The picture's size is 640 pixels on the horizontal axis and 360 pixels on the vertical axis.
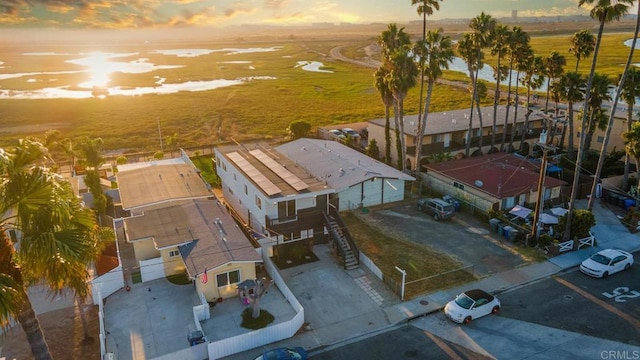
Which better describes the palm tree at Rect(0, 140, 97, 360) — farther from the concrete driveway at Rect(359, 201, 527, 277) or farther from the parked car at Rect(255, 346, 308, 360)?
the concrete driveway at Rect(359, 201, 527, 277)

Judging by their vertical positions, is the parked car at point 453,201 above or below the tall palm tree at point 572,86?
below

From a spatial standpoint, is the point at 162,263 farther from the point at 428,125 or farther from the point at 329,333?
the point at 428,125

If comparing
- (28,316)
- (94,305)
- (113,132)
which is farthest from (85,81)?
(28,316)

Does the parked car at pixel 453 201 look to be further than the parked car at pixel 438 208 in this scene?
Yes

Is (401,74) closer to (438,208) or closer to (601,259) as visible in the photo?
(438,208)

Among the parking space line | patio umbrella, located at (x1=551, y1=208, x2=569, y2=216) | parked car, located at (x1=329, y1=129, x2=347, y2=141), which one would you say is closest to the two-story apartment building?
parked car, located at (x1=329, y1=129, x2=347, y2=141)

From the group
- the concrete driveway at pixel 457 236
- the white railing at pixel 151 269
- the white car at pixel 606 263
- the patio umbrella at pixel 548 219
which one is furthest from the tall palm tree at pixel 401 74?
the white railing at pixel 151 269

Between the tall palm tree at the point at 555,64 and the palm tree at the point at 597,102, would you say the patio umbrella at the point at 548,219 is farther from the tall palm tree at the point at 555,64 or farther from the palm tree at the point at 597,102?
the tall palm tree at the point at 555,64
